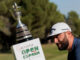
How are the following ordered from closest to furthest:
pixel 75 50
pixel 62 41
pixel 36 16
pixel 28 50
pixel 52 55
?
pixel 75 50, pixel 62 41, pixel 28 50, pixel 52 55, pixel 36 16

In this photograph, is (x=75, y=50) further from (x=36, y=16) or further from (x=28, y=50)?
(x=36, y=16)

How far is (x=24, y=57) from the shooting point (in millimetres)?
13047

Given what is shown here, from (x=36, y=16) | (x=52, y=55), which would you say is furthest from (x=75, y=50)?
(x=36, y=16)

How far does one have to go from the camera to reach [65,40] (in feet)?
12.6

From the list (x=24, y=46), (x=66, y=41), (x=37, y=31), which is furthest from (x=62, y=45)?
(x=37, y=31)

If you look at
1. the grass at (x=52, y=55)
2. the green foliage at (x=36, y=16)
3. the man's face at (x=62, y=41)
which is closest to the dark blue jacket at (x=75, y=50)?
the man's face at (x=62, y=41)

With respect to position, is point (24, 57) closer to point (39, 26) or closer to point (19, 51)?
point (19, 51)

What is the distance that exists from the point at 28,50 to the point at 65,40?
9.29 m

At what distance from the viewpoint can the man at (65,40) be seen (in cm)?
371

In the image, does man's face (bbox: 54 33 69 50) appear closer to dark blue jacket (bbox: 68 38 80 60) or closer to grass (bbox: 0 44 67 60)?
dark blue jacket (bbox: 68 38 80 60)

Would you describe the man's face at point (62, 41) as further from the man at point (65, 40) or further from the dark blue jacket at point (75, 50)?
the dark blue jacket at point (75, 50)

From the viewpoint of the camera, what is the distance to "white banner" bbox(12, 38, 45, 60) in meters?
12.7

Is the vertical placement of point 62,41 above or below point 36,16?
above

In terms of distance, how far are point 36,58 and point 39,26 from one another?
36.7m
